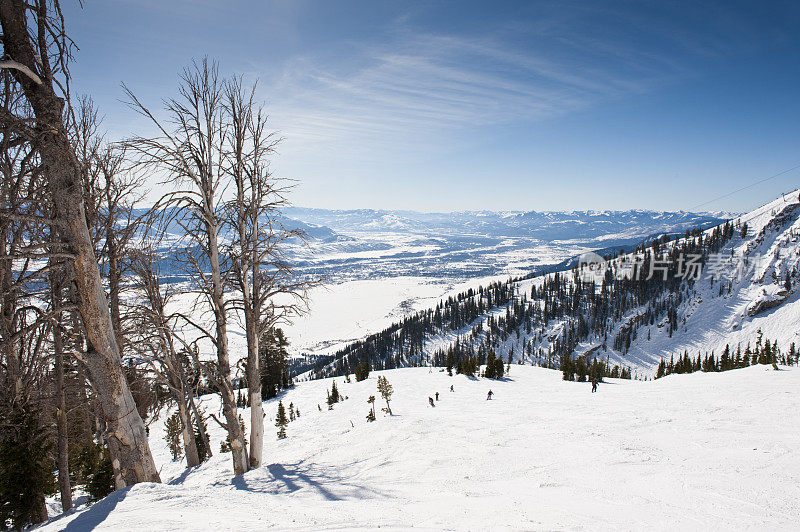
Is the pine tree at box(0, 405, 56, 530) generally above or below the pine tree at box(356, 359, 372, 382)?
above

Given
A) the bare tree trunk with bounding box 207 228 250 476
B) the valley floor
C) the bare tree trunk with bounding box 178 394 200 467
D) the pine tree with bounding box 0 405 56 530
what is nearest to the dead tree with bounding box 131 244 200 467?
the bare tree trunk with bounding box 207 228 250 476

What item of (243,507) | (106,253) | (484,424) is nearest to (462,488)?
(243,507)

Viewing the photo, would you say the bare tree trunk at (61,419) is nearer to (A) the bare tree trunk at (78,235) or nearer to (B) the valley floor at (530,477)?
(B) the valley floor at (530,477)

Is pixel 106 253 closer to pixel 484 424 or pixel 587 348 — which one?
pixel 484 424

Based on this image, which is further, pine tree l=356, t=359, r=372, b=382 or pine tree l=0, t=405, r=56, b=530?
pine tree l=356, t=359, r=372, b=382

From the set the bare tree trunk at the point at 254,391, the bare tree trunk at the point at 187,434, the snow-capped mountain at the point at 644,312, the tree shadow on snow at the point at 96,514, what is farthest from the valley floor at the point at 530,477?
the snow-capped mountain at the point at 644,312

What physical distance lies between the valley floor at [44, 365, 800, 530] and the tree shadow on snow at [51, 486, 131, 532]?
3 cm

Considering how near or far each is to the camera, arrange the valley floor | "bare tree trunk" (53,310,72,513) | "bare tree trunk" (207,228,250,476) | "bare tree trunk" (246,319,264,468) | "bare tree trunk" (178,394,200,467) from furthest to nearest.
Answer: "bare tree trunk" (178,394,200,467) → "bare tree trunk" (53,310,72,513) → "bare tree trunk" (246,319,264,468) → "bare tree trunk" (207,228,250,476) → the valley floor

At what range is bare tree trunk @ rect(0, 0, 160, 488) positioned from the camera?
198 inches

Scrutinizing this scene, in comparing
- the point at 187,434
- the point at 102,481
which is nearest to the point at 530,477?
the point at 187,434

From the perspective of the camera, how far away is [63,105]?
210 inches

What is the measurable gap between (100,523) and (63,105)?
21.0 ft

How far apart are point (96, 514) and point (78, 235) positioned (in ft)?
15.1

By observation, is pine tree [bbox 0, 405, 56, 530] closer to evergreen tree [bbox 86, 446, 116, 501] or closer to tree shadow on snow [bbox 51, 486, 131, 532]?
evergreen tree [bbox 86, 446, 116, 501]
